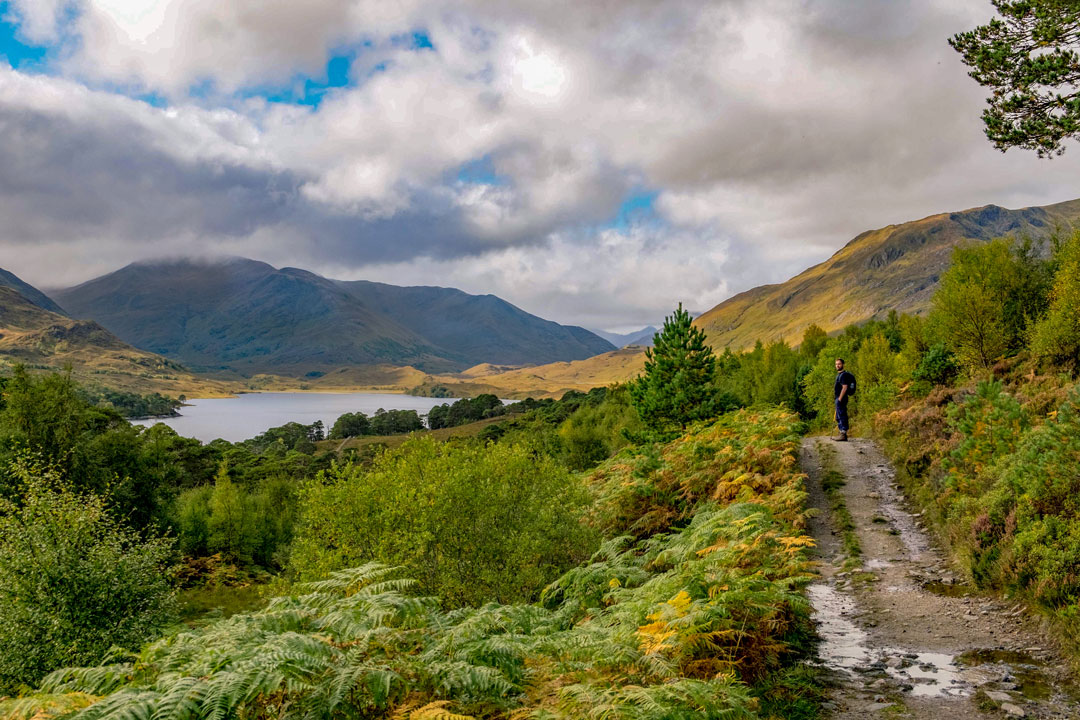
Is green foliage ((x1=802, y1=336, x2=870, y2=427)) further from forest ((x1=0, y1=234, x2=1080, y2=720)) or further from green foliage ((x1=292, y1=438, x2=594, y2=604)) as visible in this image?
green foliage ((x1=292, y1=438, x2=594, y2=604))

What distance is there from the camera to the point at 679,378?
28828 mm

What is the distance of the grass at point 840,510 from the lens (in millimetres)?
12150

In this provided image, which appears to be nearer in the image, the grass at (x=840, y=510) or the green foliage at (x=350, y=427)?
the grass at (x=840, y=510)

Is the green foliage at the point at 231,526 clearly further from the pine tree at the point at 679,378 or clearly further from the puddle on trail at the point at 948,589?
the puddle on trail at the point at 948,589

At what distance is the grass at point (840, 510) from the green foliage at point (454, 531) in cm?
748

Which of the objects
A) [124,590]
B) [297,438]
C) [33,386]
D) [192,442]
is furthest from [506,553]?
[297,438]

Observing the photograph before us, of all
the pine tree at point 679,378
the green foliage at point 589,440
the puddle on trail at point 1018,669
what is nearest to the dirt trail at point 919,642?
the puddle on trail at point 1018,669

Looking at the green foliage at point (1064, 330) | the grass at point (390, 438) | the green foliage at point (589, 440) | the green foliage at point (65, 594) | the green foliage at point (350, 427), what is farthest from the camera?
the green foliage at point (350, 427)

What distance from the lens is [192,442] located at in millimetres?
78562

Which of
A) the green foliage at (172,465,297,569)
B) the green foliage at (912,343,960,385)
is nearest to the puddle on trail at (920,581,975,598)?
the green foliage at (912,343,960,385)

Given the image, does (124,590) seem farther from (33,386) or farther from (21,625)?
(33,386)

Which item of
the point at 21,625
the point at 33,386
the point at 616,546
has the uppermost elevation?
the point at 33,386

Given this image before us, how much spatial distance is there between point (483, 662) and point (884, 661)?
5485mm

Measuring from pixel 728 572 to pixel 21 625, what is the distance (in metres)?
20.2
